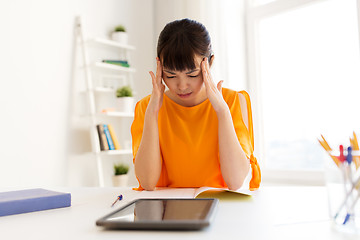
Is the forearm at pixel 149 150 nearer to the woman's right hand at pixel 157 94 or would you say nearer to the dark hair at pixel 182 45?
the woman's right hand at pixel 157 94

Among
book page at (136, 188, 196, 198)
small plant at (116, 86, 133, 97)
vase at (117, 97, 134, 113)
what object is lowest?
book page at (136, 188, 196, 198)

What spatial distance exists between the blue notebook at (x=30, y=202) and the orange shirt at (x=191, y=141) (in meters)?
0.54

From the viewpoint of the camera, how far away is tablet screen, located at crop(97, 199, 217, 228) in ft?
1.87

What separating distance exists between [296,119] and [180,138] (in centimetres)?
173

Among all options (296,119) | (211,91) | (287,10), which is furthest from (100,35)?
(211,91)

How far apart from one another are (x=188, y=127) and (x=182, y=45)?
35 centimetres

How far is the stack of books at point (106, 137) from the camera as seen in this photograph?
2773 millimetres

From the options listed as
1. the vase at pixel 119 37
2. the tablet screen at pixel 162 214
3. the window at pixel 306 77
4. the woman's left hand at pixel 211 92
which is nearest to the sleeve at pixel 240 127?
the woman's left hand at pixel 211 92

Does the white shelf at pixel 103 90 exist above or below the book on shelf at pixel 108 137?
above

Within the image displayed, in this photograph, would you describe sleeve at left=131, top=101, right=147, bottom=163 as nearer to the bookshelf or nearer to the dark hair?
the dark hair

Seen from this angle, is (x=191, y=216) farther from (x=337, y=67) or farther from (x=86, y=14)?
(x=86, y=14)

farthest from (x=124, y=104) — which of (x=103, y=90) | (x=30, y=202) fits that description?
(x=30, y=202)

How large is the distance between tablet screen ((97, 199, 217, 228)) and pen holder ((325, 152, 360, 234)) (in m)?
0.22

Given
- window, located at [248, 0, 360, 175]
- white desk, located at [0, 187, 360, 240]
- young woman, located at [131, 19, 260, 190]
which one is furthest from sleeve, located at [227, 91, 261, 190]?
window, located at [248, 0, 360, 175]
